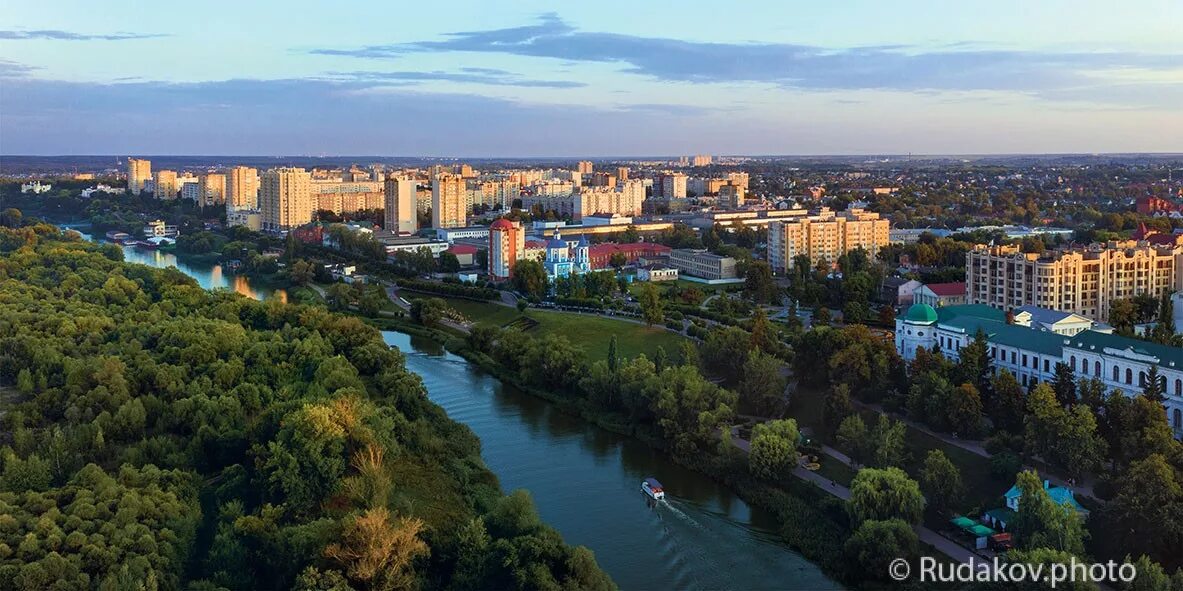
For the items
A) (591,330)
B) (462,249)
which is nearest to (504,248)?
(462,249)

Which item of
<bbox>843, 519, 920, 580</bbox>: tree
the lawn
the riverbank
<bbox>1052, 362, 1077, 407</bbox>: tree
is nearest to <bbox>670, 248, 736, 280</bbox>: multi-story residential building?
the lawn

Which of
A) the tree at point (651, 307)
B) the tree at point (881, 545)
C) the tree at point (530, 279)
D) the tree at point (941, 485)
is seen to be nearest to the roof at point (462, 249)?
the tree at point (530, 279)

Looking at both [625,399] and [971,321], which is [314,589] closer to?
[625,399]

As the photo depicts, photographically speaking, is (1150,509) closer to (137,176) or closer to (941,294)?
(941,294)

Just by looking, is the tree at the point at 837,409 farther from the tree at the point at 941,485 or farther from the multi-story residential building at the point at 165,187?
the multi-story residential building at the point at 165,187

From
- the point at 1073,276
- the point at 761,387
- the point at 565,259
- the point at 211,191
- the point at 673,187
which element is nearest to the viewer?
the point at 761,387

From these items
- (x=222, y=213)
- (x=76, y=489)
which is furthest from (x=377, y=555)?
(x=222, y=213)
